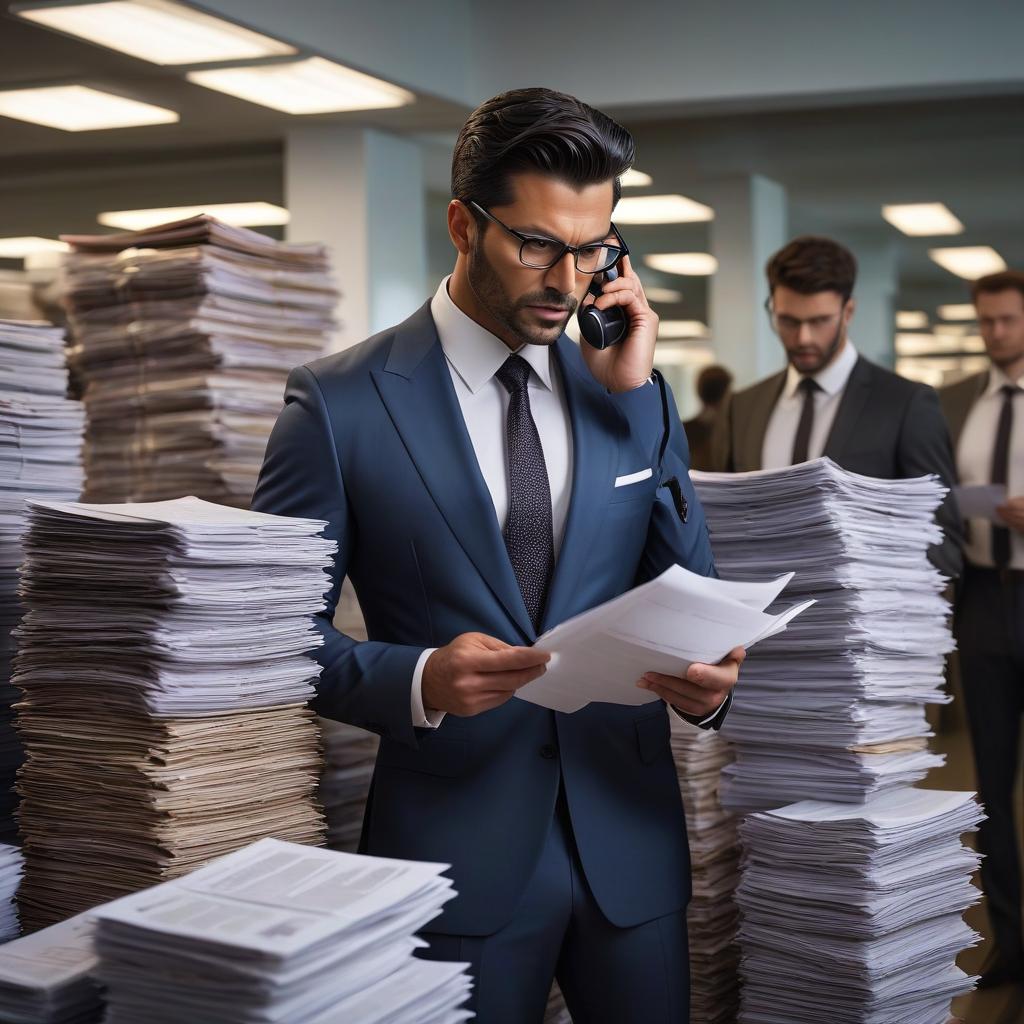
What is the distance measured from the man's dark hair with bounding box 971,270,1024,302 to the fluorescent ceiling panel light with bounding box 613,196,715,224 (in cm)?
485

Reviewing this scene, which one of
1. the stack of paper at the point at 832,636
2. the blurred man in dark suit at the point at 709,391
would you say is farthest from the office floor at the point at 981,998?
the blurred man in dark suit at the point at 709,391

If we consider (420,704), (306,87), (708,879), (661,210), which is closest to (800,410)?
(708,879)

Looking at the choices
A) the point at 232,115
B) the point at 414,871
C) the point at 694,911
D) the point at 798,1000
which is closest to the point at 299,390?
the point at 414,871

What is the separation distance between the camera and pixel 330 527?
1764 millimetres

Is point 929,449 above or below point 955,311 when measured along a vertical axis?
below

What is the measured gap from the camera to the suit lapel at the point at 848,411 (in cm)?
342

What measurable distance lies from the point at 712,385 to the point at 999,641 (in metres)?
4.56

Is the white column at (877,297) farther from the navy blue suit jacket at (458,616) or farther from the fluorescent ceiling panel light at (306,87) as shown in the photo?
the navy blue suit jacket at (458,616)

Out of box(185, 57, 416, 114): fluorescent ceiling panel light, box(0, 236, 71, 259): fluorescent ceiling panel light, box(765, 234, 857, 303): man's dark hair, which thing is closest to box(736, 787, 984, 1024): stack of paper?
box(765, 234, 857, 303): man's dark hair

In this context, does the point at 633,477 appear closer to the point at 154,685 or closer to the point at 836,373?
the point at 154,685

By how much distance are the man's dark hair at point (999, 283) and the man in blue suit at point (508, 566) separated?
272cm

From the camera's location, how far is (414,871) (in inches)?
50.4

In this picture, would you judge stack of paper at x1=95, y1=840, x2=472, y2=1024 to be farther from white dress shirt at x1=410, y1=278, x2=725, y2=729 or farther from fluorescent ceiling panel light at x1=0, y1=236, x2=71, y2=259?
fluorescent ceiling panel light at x1=0, y1=236, x2=71, y2=259

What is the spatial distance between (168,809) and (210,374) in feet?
4.59
